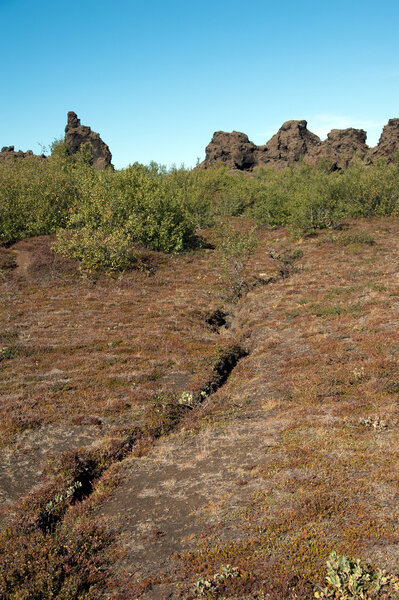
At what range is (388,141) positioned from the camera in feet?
409

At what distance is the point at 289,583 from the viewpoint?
22.6 feet

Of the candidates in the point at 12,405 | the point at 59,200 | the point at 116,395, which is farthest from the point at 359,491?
the point at 59,200

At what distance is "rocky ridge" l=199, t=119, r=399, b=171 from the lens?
14138cm

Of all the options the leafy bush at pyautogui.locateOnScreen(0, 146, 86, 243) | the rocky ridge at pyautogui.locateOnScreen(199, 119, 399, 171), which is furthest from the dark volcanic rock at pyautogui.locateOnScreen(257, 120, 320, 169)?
the leafy bush at pyautogui.locateOnScreen(0, 146, 86, 243)

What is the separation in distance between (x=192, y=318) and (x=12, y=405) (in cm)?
1503

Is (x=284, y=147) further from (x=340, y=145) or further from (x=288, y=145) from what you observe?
(x=340, y=145)

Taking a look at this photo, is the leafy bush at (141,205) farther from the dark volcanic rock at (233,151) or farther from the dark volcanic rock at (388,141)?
the dark volcanic rock at (233,151)

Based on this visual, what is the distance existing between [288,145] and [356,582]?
164 m

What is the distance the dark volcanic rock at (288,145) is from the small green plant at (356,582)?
155 m

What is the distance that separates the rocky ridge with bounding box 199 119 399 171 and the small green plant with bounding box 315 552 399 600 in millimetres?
143047

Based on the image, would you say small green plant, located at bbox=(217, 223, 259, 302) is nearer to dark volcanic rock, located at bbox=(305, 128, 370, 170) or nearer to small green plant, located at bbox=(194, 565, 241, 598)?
small green plant, located at bbox=(194, 565, 241, 598)

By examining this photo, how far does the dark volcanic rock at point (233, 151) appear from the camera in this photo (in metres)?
153

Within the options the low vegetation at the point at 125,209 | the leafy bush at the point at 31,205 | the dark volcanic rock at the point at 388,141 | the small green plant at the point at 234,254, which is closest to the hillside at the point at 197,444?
the small green plant at the point at 234,254

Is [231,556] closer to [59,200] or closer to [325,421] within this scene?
[325,421]
